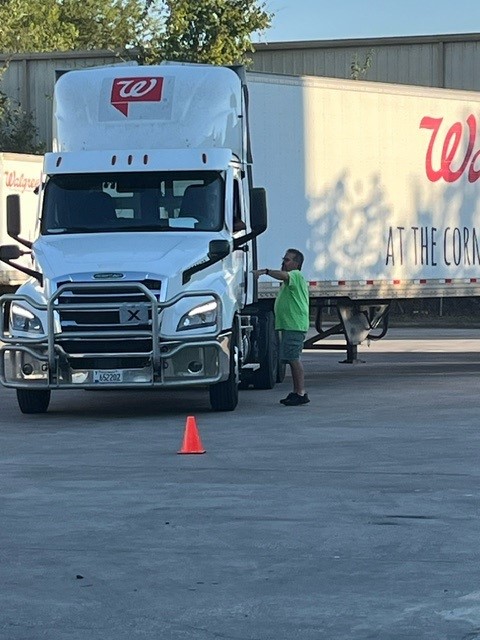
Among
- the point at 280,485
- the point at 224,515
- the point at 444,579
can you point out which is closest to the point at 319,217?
the point at 280,485

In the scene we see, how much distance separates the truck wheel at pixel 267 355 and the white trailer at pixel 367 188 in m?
0.65

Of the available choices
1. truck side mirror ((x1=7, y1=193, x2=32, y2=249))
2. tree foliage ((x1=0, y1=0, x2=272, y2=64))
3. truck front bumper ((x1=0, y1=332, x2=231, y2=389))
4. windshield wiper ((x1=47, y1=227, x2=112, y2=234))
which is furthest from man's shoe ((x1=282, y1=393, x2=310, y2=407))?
tree foliage ((x1=0, y1=0, x2=272, y2=64))

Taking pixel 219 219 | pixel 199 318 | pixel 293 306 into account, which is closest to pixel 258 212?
pixel 219 219

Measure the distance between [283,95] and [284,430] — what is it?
772 centimetres

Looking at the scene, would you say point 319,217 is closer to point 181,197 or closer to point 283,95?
point 283,95

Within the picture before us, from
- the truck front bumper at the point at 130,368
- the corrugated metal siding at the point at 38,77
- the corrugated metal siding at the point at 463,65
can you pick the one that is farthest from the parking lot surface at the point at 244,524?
the corrugated metal siding at the point at 38,77

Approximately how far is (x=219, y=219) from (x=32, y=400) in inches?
117

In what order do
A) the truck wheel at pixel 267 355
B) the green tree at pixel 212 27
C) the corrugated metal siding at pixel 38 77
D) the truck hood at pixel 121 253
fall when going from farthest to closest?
the corrugated metal siding at pixel 38 77
the green tree at pixel 212 27
the truck wheel at pixel 267 355
the truck hood at pixel 121 253

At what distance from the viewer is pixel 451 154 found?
81.1 feet

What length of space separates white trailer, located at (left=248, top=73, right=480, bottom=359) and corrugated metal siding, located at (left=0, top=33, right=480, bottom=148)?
24.9 metres

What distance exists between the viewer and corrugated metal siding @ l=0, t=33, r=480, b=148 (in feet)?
163

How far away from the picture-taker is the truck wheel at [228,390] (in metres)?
17.6

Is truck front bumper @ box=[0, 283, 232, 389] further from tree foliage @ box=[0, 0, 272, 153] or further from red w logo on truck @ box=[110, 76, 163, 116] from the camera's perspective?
tree foliage @ box=[0, 0, 272, 153]

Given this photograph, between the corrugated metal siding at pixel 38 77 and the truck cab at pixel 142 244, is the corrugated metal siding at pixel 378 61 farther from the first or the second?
the truck cab at pixel 142 244
